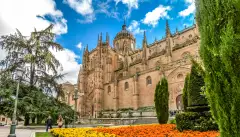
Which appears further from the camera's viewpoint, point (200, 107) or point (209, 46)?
point (200, 107)

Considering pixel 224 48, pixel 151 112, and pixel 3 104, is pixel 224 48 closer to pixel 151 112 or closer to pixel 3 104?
pixel 3 104

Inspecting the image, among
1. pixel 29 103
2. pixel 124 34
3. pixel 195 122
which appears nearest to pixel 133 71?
pixel 124 34

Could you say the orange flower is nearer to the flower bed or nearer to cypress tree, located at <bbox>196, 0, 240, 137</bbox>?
the flower bed

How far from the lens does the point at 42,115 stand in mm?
17844

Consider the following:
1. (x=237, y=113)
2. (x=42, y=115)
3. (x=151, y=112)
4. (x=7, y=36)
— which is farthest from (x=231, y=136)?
(x=151, y=112)

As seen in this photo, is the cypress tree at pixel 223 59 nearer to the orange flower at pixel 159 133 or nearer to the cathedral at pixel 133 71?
Answer: the orange flower at pixel 159 133

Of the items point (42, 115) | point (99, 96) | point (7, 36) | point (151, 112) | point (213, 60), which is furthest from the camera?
point (99, 96)

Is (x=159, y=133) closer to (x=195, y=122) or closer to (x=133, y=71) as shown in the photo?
(x=195, y=122)

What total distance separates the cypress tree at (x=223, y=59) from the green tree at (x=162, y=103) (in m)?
11.9

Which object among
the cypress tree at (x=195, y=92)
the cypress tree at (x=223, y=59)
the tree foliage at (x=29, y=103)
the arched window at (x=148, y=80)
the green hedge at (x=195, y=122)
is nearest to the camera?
the cypress tree at (x=223, y=59)

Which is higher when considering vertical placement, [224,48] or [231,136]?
[224,48]

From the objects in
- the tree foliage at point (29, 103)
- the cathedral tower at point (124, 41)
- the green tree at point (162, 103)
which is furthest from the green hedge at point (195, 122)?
the cathedral tower at point (124, 41)

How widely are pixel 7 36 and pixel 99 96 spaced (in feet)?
80.8

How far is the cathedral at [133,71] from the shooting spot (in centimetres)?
2836
